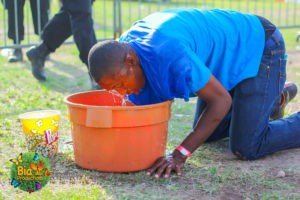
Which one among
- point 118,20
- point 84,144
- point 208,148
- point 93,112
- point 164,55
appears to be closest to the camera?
point 164,55

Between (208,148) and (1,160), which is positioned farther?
(208,148)

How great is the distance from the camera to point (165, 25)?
7.37 ft

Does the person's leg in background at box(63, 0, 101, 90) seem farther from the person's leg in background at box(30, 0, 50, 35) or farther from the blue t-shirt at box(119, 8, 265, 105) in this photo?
the blue t-shirt at box(119, 8, 265, 105)

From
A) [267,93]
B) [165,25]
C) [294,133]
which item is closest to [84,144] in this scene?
[165,25]

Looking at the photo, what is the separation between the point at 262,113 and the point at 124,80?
103 cm

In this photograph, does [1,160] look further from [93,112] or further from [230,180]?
[230,180]

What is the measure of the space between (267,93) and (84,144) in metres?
1.22

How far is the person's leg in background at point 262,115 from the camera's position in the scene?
264cm

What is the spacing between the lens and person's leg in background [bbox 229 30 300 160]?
2641 mm

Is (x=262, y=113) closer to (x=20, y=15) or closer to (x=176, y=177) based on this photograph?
(x=176, y=177)

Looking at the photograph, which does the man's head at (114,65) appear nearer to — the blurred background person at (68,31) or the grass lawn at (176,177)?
the grass lawn at (176,177)

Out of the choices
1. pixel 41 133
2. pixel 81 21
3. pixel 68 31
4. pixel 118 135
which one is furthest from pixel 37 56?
pixel 118 135

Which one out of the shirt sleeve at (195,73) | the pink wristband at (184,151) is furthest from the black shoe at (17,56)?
the shirt sleeve at (195,73)

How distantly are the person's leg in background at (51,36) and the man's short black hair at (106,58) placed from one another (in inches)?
103
